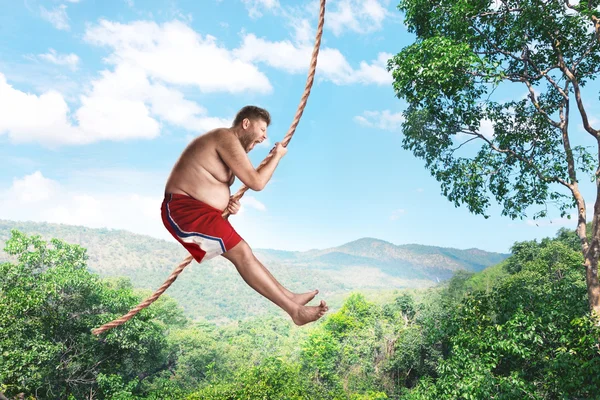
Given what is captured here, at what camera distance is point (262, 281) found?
56.6 inches

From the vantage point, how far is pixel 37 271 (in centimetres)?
1043

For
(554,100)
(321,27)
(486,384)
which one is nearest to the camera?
(321,27)

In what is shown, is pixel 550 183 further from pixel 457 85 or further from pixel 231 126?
pixel 231 126

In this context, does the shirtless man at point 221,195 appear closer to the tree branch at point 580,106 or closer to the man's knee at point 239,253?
the man's knee at point 239,253

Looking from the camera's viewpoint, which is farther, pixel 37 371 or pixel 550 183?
pixel 37 371

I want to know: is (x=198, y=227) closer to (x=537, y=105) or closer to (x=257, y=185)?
(x=257, y=185)

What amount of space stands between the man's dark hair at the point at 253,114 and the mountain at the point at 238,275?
22406 millimetres

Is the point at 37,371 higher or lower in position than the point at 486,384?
lower

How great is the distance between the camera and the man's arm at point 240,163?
1401 millimetres

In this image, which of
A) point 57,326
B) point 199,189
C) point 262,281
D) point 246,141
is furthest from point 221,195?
point 57,326

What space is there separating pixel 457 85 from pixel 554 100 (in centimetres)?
195

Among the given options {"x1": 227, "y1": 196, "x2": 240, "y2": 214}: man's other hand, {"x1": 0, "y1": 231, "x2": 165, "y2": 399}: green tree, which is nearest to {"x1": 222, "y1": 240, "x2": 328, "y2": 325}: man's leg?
{"x1": 227, "y1": 196, "x2": 240, "y2": 214}: man's other hand

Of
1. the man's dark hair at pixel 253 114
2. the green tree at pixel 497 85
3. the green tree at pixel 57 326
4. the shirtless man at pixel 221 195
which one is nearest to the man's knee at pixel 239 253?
the shirtless man at pixel 221 195

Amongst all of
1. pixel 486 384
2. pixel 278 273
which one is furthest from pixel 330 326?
pixel 278 273
